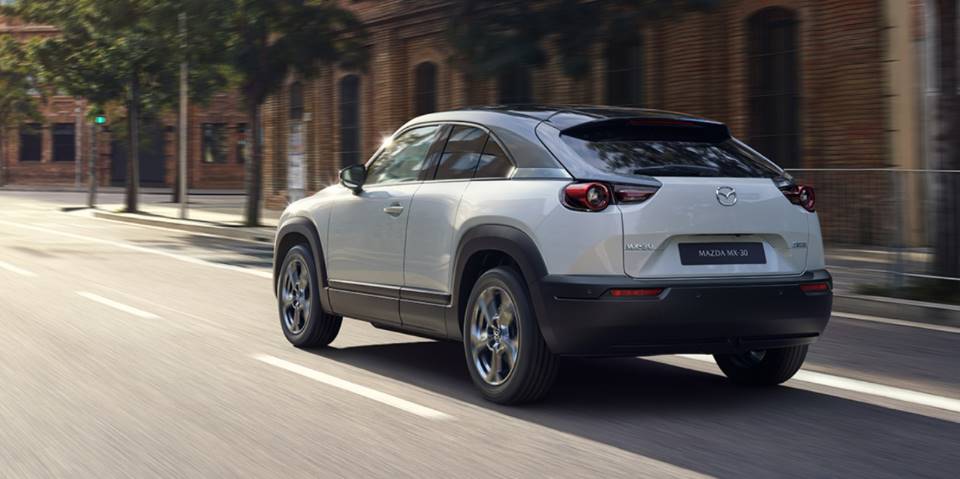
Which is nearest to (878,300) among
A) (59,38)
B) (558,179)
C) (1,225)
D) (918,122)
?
(558,179)

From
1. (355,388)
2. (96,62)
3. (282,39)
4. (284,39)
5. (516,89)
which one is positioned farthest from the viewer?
(96,62)

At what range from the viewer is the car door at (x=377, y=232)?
748cm

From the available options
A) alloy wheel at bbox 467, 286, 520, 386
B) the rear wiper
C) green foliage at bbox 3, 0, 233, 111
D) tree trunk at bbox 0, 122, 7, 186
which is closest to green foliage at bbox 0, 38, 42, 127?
green foliage at bbox 3, 0, 233, 111

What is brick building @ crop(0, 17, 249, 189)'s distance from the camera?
68500mm

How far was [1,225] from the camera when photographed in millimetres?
26156

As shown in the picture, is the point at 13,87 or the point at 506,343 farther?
the point at 13,87

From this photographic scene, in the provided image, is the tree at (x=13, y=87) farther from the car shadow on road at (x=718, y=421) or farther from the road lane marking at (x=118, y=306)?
the car shadow on road at (x=718, y=421)

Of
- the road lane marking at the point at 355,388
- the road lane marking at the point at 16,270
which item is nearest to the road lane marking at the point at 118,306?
the road lane marking at the point at 16,270

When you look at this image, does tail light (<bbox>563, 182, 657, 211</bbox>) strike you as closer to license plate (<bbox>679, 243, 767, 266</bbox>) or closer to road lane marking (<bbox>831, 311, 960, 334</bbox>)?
license plate (<bbox>679, 243, 767, 266</bbox>)

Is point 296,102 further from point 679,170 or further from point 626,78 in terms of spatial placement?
point 679,170

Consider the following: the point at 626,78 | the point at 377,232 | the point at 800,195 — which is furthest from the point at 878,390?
the point at 626,78

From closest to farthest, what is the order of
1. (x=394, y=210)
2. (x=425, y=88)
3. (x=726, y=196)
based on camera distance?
(x=726, y=196)
(x=394, y=210)
(x=425, y=88)

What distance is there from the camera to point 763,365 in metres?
7.09

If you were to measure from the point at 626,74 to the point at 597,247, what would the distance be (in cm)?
1773
